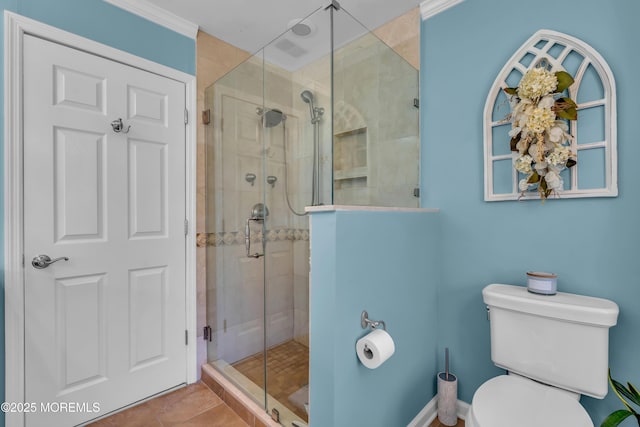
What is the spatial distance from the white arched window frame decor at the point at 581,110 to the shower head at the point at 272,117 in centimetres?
117

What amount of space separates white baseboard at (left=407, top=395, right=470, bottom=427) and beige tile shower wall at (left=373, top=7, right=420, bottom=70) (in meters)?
2.01

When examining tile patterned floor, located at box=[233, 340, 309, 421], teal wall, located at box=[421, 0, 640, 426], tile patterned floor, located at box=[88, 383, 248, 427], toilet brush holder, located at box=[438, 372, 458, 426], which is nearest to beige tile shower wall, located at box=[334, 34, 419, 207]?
teal wall, located at box=[421, 0, 640, 426]

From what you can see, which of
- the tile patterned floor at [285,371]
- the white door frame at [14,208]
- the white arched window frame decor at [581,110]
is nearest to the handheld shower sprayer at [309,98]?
the white arched window frame decor at [581,110]

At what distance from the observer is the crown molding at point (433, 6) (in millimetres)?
1765

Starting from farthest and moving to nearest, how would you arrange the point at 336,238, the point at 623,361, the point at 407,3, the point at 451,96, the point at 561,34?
the point at 407,3 → the point at 451,96 → the point at 561,34 → the point at 623,361 → the point at 336,238

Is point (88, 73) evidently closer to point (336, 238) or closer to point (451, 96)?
point (336, 238)

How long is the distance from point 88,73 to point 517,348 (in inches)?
102

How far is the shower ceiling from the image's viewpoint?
188 cm

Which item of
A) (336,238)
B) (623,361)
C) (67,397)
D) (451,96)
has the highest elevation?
(451,96)

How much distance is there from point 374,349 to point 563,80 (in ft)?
4.66

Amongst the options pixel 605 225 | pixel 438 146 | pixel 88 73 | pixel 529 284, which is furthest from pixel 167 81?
pixel 605 225

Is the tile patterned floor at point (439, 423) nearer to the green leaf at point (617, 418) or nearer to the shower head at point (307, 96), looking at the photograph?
the green leaf at point (617, 418)

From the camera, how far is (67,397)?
1605 mm

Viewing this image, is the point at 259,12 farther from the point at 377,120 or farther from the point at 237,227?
the point at 237,227
